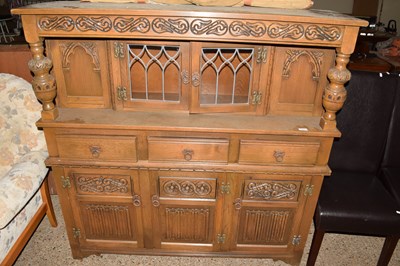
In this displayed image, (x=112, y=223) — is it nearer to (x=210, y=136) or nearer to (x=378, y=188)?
(x=210, y=136)

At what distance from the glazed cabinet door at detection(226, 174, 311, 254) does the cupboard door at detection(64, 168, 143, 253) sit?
61cm

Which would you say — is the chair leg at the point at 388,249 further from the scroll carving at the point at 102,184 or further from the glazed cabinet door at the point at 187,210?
the scroll carving at the point at 102,184

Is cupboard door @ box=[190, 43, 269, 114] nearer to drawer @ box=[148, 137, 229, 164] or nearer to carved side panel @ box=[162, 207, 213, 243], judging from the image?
drawer @ box=[148, 137, 229, 164]

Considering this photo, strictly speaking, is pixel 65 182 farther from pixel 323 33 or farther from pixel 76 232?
pixel 323 33

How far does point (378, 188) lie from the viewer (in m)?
1.96

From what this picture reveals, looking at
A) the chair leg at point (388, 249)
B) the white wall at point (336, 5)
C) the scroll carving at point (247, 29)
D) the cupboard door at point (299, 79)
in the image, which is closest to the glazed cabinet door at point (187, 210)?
the cupboard door at point (299, 79)

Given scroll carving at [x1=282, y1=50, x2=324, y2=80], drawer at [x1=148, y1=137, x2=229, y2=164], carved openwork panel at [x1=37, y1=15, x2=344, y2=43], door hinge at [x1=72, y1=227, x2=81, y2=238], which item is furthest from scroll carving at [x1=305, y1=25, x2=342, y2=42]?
door hinge at [x1=72, y1=227, x2=81, y2=238]

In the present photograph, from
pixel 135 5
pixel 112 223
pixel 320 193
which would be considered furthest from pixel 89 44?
pixel 320 193

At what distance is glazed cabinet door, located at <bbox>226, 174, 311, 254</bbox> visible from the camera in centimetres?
181

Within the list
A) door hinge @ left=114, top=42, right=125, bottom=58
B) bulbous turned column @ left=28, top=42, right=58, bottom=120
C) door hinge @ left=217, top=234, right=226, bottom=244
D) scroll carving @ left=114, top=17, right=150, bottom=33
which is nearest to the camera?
scroll carving @ left=114, top=17, right=150, bottom=33

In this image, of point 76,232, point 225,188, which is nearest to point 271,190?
point 225,188

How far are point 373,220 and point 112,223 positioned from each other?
158 cm

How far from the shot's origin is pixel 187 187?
1.83 meters

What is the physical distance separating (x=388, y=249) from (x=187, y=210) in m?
1.30
